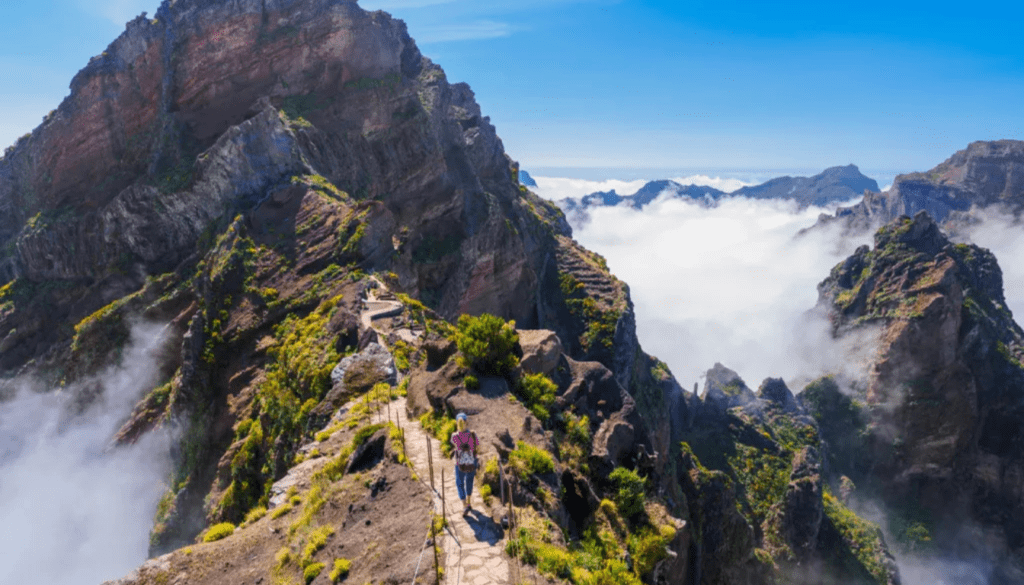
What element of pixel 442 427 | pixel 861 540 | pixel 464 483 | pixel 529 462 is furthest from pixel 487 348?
pixel 861 540

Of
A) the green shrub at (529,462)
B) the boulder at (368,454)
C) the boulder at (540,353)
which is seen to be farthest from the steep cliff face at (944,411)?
the boulder at (368,454)

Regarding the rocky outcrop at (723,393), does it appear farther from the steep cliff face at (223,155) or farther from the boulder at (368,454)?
the boulder at (368,454)

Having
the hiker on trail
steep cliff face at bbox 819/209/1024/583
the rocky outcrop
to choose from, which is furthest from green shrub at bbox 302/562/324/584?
steep cliff face at bbox 819/209/1024/583

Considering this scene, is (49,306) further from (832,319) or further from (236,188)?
(832,319)

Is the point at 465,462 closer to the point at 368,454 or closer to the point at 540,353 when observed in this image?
the point at 368,454

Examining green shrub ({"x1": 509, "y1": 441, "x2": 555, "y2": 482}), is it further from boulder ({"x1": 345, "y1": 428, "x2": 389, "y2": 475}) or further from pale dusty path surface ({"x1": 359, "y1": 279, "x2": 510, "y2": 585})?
boulder ({"x1": 345, "y1": 428, "x2": 389, "y2": 475})
